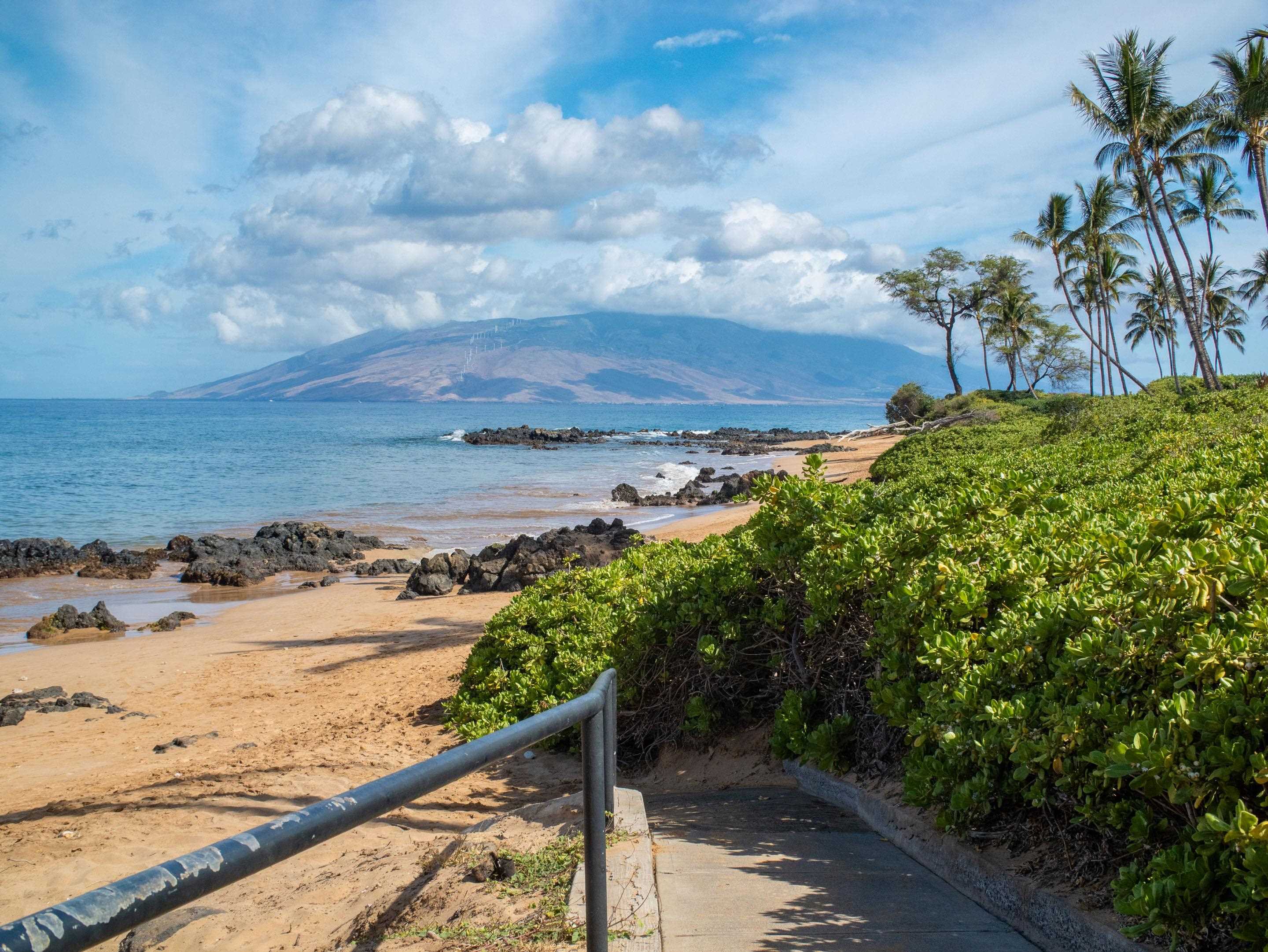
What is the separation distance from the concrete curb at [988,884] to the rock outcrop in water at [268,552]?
1532cm

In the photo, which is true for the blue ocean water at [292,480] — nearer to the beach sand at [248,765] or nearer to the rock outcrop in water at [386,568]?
the rock outcrop in water at [386,568]

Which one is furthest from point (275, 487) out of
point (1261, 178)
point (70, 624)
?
point (1261, 178)

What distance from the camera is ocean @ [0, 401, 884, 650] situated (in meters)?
21.6

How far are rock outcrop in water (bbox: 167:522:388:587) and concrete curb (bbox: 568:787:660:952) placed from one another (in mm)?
15284

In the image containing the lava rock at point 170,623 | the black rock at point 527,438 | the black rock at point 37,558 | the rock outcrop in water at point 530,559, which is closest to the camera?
the lava rock at point 170,623

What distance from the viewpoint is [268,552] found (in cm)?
1936

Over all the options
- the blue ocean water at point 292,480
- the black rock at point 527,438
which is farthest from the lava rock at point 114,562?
the black rock at point 527,438

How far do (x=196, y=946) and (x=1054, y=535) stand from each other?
13.1 feet

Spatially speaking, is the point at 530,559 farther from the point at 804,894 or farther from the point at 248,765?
the point at 804,894

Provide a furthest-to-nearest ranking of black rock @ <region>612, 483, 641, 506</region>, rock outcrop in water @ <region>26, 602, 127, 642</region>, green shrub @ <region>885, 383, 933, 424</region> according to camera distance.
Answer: green shrub @ <region>885, 383, 933, 424</region>
black rock @ <region>612, 483, 641, 506</region>
rock outcrop in water @ <region>26, 602, 127, 642</region>

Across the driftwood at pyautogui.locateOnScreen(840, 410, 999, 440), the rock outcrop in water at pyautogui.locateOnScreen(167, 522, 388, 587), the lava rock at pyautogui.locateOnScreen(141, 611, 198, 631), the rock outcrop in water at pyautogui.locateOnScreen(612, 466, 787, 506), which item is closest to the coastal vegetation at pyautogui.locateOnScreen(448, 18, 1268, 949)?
the lava rock at pyautogui.locateOnScreen(141, 611, 198, 631)

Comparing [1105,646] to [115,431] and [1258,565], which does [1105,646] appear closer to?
[1258,565]

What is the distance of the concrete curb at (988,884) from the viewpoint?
268 centimetres

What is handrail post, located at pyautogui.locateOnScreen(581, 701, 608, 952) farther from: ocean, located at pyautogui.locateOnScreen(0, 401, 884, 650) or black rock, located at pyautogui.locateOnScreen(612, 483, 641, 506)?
black rock, located at pyautogui.locateOnScreen(612, 483, 641, 506)
